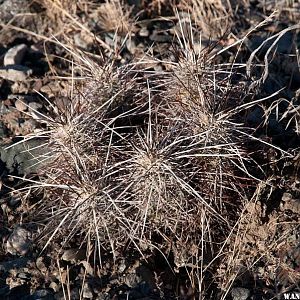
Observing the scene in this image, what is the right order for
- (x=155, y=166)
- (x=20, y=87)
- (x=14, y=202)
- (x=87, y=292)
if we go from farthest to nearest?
(x=20, y=87)
(x=14, y=202)
(x=87, y=292)
(x=155, y=166)

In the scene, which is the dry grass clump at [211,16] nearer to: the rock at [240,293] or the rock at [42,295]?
the rock at [240,293]

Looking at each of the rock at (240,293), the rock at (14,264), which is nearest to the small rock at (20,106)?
the rock at (14,264)

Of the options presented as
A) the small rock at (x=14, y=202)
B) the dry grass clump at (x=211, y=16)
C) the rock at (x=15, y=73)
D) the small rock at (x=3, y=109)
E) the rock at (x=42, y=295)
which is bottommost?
the rock at (x=42, y=295)

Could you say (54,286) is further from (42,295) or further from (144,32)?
(144,32)

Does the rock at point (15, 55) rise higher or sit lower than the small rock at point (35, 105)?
higher

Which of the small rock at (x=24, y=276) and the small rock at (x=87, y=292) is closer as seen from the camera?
the small rock at (x=87, y=292)

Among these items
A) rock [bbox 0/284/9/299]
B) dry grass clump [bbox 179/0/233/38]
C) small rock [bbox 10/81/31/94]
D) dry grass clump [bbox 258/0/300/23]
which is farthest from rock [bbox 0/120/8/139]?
dry grass clump [bbox 258/0/300/23]

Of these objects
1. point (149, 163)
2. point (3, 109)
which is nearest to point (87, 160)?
point (149, 163)
